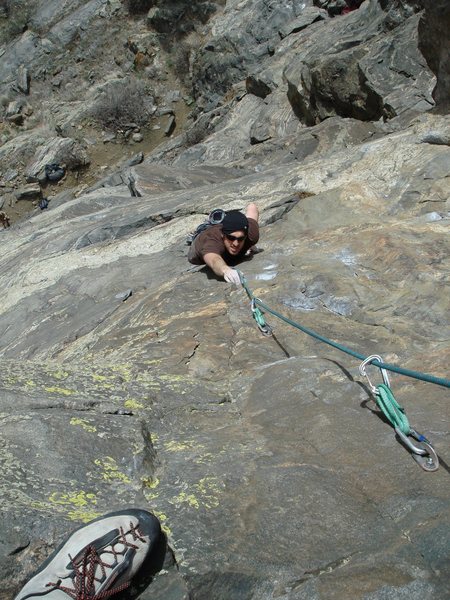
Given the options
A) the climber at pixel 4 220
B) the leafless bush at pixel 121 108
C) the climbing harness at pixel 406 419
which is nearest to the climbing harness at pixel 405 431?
the climbing harness at pixel 406 419

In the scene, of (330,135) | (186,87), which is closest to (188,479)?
(330,135)

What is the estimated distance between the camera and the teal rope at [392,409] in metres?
2.56

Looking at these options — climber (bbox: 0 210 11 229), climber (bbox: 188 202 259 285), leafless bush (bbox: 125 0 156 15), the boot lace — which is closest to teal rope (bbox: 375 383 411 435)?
the boot lace

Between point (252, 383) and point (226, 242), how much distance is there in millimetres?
2270

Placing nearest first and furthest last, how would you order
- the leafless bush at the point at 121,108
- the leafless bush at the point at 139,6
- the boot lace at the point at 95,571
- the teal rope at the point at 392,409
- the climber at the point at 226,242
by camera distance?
the boot lace at the point at 95,571 < the teal rope at the point at 392,409 < the climber at the point at 226,242 < the leafless bush at the point at 121,108 < the leafless bush at the point at 139,6

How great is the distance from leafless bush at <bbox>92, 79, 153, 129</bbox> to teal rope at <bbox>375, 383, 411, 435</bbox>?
22183 millimetres

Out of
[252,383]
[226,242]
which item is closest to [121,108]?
[226,242]

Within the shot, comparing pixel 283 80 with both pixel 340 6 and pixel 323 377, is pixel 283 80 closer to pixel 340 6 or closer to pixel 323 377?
pixel 340 6

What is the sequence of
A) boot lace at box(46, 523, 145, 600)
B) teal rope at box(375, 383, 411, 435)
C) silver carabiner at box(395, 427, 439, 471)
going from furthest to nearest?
teal rope at box(375, 383, 411, 435) < silver carabiner at box(395, 427, 439, 471) < boot lace at box(46, 523, 145, 600)

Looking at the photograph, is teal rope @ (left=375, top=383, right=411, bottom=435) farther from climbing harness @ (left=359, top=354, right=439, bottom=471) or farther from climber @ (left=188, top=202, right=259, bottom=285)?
climber @ (left=188, top=202, right=259, bottom=285)

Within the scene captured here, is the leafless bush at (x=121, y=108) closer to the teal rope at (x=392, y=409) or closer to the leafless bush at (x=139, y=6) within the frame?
the leafless bush at (x=139, y=6)

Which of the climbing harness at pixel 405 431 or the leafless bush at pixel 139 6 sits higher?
the leafless bush at pixel 139 6

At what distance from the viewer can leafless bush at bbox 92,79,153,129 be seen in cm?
2319

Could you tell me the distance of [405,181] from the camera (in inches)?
247
